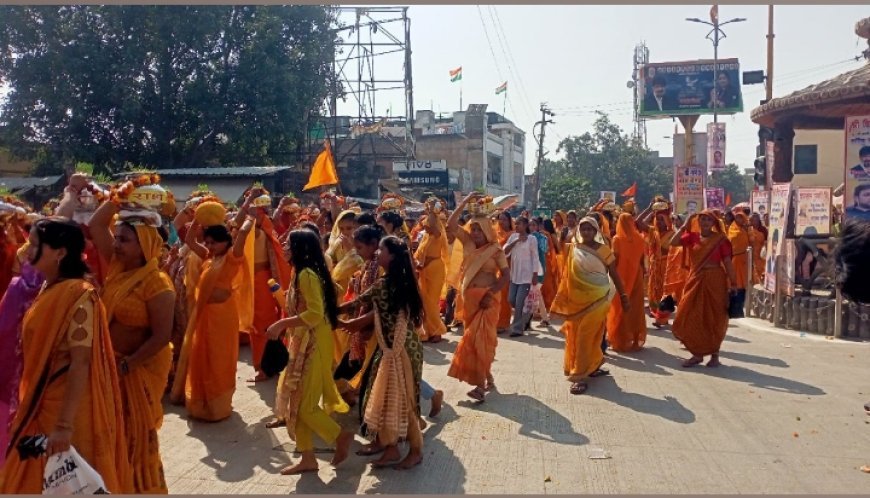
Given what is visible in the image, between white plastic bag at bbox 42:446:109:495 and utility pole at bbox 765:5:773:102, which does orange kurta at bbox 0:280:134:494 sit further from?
utility pole at bbox 765:5:773:102

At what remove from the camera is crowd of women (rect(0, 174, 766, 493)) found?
351 centimetres

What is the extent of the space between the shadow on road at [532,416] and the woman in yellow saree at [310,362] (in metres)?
1.79

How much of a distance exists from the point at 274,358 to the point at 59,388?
1801 mm

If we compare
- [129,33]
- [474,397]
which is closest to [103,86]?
[129,33]

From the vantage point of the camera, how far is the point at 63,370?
346 centimetres

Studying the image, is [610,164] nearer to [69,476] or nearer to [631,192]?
[631,192]

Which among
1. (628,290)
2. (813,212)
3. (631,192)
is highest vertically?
(631,192)

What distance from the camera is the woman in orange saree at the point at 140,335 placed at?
13.1 feet

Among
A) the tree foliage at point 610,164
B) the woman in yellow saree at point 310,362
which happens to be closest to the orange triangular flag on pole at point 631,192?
the woman in yellow saree at point 310,362

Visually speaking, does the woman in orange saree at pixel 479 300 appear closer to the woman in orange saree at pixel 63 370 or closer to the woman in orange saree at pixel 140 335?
the woman in orange saree at pixel 140 335

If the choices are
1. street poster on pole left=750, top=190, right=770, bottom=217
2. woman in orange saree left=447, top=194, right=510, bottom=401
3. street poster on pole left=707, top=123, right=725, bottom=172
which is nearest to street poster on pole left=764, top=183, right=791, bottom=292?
street poster on pole left=750, top=190, right=770, bottom=217

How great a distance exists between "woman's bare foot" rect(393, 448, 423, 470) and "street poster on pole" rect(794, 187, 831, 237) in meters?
9.56

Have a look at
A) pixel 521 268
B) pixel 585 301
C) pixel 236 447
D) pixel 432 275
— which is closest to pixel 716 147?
pixel 521 268

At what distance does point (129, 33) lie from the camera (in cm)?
2650
